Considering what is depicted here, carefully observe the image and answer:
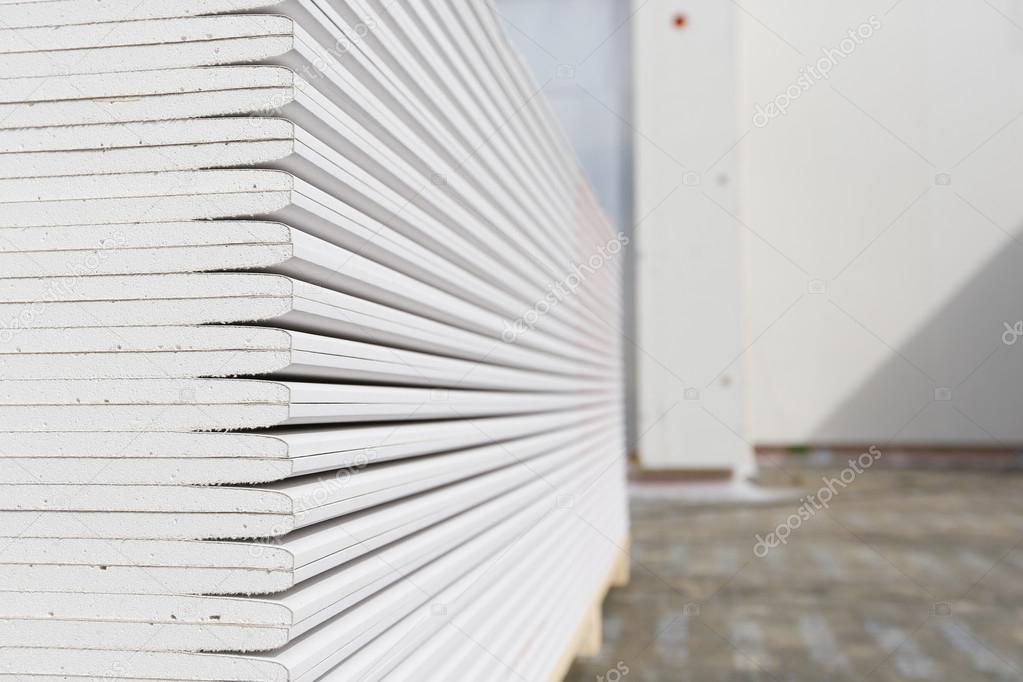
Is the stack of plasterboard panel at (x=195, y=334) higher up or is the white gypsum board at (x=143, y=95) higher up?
the white gypsum board at (x=143, y=95)

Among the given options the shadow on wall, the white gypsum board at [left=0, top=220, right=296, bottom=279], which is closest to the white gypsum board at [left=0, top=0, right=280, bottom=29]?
the white gypsum board at [left=0, top=220, right=296, bottom=279]

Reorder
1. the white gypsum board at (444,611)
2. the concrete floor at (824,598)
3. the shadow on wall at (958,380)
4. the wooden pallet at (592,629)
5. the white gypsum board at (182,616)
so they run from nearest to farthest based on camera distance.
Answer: the white gypsum board at (182,616) < the white gypsum board at (444,611) < the wooden pallet at (592,629) < the concrete floor at (824,598) < the shadow on wall at (958,380)

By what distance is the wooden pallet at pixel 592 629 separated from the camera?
8.23 ft

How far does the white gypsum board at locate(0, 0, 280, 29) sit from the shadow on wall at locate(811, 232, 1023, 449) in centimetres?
1033

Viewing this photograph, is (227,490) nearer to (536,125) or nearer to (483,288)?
(483,288)

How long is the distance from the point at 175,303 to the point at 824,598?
388 cm

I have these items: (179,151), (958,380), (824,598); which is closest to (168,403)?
(179,151)

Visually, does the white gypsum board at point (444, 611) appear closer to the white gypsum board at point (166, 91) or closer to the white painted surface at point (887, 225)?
the white gypsum board at point (166, 91)

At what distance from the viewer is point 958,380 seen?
33.8 feet

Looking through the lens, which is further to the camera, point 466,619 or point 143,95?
point 466,619

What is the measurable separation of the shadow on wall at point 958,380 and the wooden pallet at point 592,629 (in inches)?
264

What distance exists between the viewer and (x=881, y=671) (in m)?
3.09

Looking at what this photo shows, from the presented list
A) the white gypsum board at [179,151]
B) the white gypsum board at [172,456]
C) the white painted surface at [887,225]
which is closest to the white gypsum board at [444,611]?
the white gypsum board at [172,456]

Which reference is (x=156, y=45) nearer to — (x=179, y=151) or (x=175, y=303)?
(x=179, y=151)
